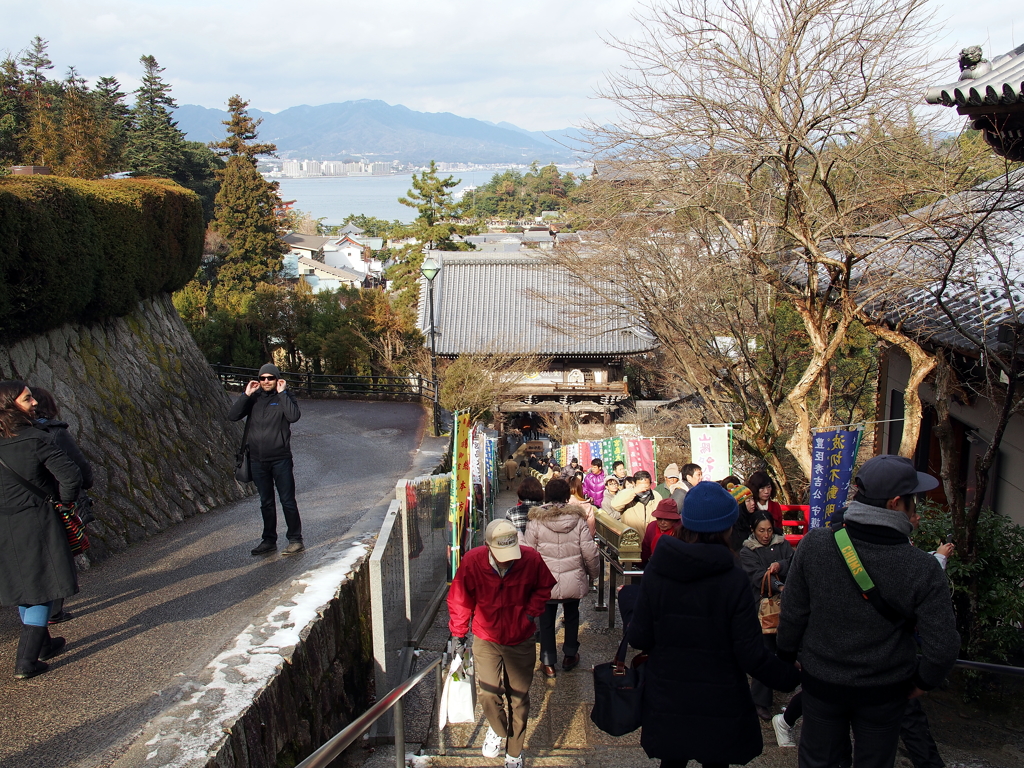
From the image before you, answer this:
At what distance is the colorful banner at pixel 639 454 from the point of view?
12.2 metres

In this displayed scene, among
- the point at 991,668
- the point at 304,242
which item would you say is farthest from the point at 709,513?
the point at 304,242

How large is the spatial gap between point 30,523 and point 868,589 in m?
3.87

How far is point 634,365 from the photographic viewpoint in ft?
94.4

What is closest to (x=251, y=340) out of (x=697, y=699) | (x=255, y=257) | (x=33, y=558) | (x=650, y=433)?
(x=255, y=257)

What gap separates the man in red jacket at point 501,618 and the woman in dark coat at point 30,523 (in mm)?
2058

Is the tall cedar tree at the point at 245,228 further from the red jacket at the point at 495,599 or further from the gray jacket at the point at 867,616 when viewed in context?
the gray jacket at the point at 867,616

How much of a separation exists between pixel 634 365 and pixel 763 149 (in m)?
21.6

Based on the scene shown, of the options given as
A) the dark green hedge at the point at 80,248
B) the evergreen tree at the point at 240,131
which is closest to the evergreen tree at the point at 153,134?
the evergreen tree at the point at 240,131

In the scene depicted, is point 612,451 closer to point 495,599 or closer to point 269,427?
point 269,427

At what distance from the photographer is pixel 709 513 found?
271 centimetres

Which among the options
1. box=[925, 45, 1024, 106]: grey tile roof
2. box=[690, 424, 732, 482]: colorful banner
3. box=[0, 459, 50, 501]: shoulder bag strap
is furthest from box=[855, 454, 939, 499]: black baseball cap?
box=[690, 424, 732, 482]: colorful banner

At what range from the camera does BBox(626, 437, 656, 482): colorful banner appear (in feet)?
40.0

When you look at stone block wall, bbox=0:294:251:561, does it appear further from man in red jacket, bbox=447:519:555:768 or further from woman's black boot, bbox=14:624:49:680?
man in red jacket, bbox=447:519:555:768

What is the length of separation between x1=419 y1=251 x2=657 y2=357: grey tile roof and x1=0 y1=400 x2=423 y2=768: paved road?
17619 mm
